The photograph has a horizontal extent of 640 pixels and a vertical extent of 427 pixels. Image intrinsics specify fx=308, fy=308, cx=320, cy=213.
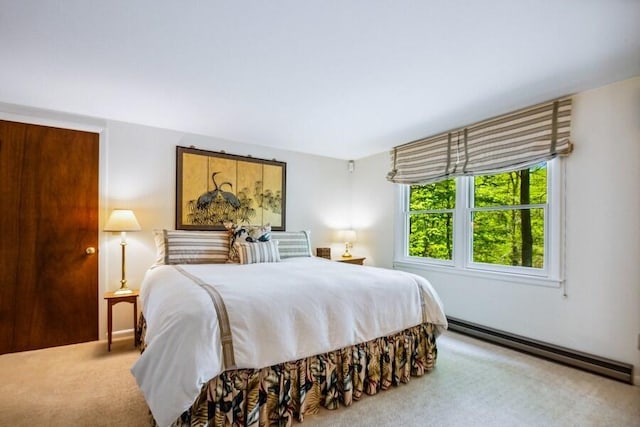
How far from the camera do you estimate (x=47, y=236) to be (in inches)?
112

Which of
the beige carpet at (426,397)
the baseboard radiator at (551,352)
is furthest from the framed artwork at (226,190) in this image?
the baseboard radiator at (551,352)

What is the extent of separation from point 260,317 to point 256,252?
1508 mm

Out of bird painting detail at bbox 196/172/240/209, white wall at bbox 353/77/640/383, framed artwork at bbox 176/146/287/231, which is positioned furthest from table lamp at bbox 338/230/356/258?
white wall at bbox 353/77/640/383

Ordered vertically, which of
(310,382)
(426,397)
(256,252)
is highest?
(256,252)

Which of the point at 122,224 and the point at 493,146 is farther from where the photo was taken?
the point at 493,146

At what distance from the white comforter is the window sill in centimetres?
105

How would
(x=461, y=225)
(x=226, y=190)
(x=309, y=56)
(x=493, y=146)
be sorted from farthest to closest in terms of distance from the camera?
(x=226, y=190) → (x=461, y=225) → (x=493, y=146) → (x=309, y=56)

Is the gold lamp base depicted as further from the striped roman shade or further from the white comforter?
the white comforter

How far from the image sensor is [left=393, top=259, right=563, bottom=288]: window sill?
2645 millimetres

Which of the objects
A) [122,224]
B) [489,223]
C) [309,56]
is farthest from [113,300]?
[489,223]

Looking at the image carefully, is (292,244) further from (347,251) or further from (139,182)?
(139,182)

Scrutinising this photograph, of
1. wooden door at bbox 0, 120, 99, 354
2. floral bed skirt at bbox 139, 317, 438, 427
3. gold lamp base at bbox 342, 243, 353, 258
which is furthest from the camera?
gold lamp base at bbox 342, 243, 353, 258

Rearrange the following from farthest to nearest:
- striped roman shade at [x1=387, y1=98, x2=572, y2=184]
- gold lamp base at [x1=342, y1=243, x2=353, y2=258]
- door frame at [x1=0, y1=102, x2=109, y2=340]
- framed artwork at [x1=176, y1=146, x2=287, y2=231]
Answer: gold lamp base at [x1=342, y1=243, x2=353, y2=258] < framed artwork at [x1=176, y1=146, x2=287, y2=231] < door frame at [x1=0, y1=102, x2=109, y2=340] < striped roman shade at [x1=387, y1=98, x2=572, y2=184]

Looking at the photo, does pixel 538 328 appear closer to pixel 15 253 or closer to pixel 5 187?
pixel 15 253
